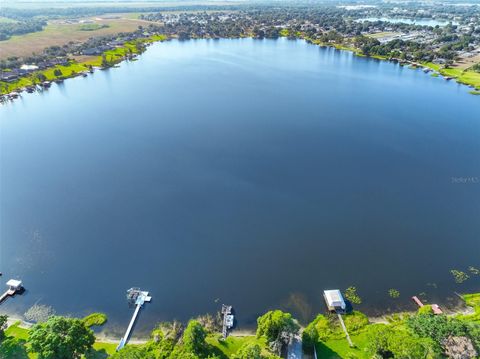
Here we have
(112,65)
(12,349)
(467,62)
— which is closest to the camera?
(12,349)

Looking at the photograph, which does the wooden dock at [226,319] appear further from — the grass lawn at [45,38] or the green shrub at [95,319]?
the grass lawn at [45,38]

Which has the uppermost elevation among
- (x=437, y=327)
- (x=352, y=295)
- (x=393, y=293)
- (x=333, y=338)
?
(x=437, y=327)

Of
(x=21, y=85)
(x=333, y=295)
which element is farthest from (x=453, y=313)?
(x=21, y=85)

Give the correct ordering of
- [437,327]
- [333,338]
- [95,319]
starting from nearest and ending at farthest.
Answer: [437,327], [333,338], [95,319]

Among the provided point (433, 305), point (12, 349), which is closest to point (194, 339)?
point (12, 349)

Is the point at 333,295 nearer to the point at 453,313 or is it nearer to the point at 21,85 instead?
the point at 453,313

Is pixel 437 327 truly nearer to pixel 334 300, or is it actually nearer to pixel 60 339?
pixel 334 300

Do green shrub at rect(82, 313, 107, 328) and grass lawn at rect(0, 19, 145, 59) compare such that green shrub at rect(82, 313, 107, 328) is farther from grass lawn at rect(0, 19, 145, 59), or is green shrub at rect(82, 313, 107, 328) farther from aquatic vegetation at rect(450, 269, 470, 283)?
grass lawn at rect(0, 19, 145, 59)
